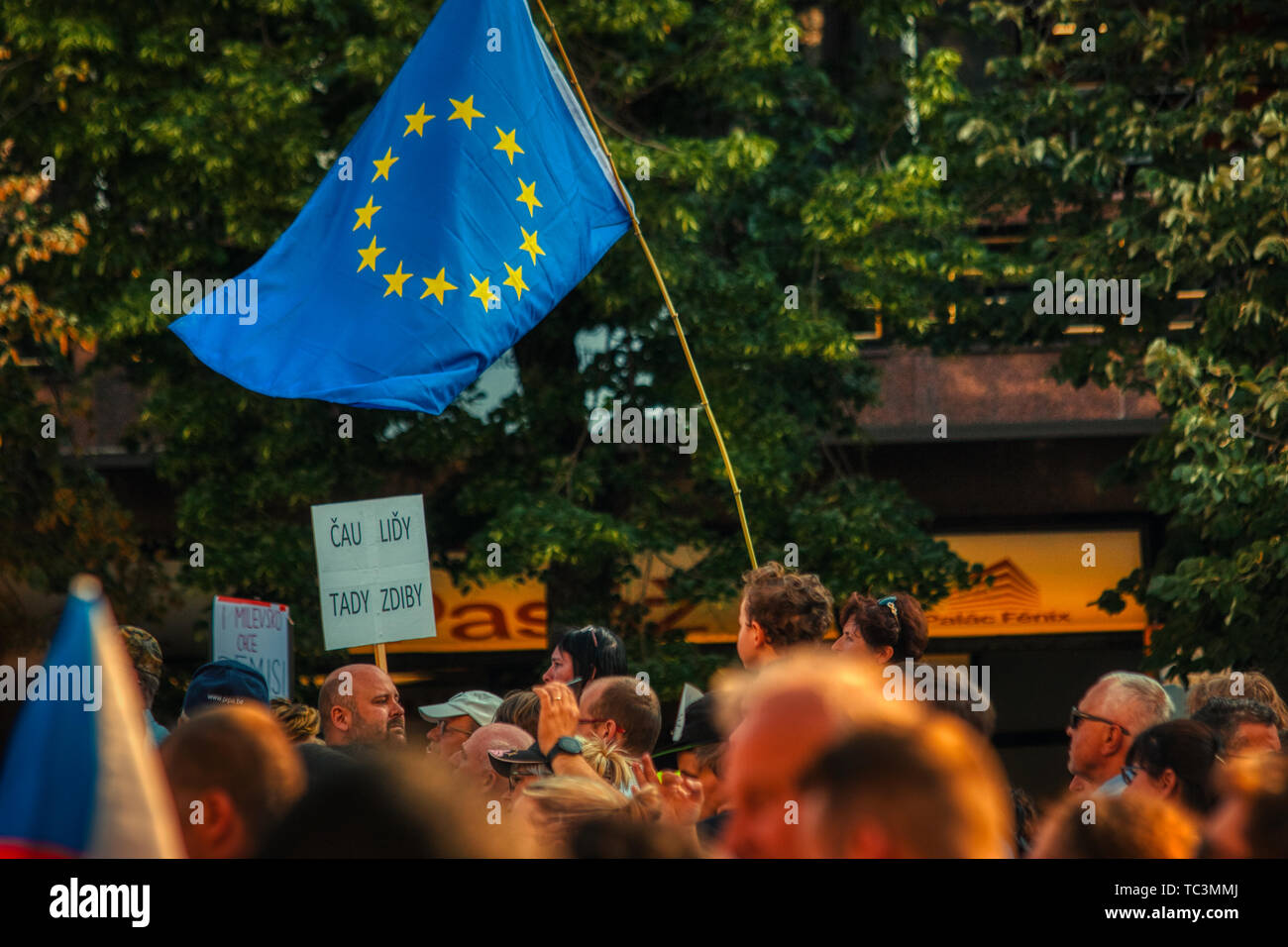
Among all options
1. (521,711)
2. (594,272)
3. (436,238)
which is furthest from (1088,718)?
(594,272)

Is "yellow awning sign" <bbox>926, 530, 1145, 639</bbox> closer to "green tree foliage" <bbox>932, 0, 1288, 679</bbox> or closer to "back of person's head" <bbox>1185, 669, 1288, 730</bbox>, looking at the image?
"green tree foliage" <bbox>932, 0, 1288, 679</bbox>

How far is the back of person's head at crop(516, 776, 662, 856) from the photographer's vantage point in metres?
2.56

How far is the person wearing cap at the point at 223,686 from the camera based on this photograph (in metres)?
5.11

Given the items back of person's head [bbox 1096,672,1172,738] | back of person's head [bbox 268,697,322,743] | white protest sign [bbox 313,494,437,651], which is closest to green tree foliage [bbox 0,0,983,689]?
white protest sign [bbox 313,494,437,651]

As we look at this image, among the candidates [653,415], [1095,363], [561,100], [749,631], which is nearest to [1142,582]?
[1095,363]

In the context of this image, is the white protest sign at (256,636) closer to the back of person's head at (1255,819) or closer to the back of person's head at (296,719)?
the back of person's head at (296,719)

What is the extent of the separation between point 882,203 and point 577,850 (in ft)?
28.6

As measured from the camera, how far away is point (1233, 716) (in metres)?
4.73

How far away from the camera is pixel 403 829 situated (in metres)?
1.91

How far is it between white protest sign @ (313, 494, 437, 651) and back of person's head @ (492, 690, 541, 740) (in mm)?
2789

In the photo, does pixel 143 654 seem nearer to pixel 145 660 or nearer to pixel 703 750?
pixel 145 660

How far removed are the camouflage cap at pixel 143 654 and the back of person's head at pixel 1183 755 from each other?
11.2 feet
